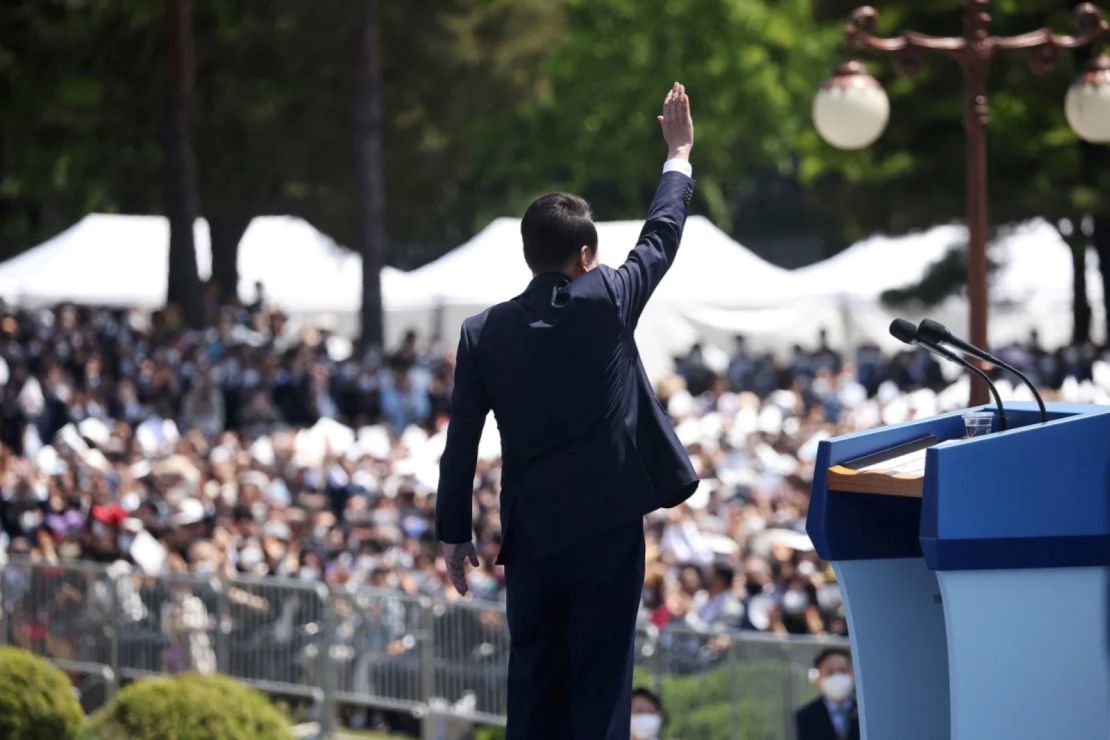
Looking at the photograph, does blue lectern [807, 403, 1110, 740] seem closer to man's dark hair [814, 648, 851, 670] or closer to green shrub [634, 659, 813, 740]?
man's dark hair [814, 648, 851, 670]

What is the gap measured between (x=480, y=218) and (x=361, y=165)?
734 inches

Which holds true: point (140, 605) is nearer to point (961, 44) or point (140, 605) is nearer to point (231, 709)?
point (231, 709)

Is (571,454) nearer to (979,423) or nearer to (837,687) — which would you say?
(979,423)

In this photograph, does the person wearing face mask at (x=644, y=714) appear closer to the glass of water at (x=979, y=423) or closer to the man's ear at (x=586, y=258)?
the man's ear at (x=586, y=258)

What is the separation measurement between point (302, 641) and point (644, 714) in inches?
164

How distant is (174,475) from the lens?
18109 millimetres

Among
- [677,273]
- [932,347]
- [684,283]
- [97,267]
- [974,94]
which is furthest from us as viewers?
[97,267]

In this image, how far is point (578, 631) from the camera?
4672 mm

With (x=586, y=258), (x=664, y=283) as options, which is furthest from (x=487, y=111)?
(x=586, y=258)

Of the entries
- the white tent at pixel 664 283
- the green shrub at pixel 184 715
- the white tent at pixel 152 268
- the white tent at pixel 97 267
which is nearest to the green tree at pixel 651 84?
the white tent at pixel 152 268

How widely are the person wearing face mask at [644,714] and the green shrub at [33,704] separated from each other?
7.92ft

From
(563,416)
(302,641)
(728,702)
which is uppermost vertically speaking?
(563,416)

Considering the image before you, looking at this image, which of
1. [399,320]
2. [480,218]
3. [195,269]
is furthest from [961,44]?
[480,218]

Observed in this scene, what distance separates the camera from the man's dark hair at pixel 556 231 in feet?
15.1
